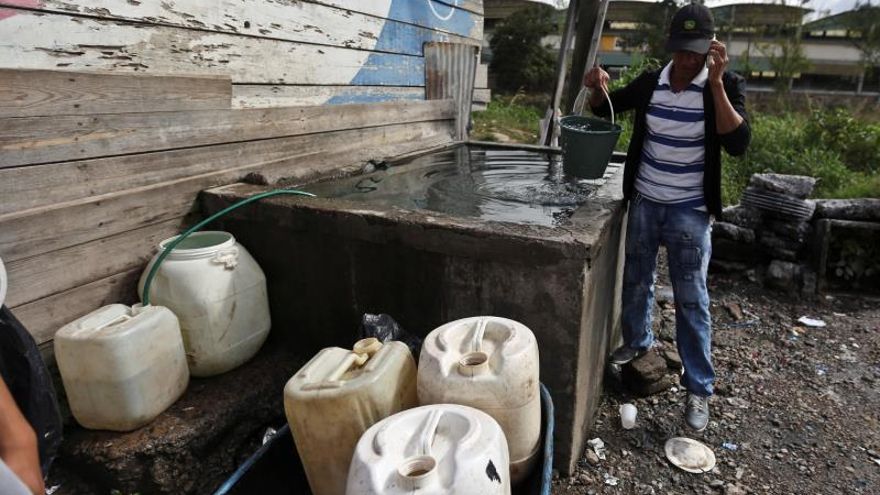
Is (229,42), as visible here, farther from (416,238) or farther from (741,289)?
(741,289)

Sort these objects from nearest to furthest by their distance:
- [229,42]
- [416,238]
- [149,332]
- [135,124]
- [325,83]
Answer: [149,332]
[416,238]
[135,124]
[229,42]
[325,83]

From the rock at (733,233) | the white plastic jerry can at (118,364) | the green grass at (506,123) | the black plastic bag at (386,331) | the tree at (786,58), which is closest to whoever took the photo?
the white plastic jerry can at (118,364)

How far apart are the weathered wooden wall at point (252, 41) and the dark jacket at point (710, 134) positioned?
245cm

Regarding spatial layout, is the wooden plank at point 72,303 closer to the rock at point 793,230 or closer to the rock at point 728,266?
the rock at point 728,266

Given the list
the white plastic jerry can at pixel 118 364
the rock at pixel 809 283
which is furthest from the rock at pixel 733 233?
the white plastic jerry can at pixel 118 364

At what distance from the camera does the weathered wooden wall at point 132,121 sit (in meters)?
2.38

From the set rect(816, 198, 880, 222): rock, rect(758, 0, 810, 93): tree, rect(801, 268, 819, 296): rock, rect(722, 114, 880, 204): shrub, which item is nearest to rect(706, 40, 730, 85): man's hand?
rect(801, 268, 819, 296): rock

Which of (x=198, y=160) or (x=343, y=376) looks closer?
(x=343, y=376)

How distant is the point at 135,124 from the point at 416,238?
167 centimetres

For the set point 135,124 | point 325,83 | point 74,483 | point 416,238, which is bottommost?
point 74,483

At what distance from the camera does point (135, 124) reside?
2826 mm

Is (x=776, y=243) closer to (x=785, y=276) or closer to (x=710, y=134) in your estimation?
(x=785, y=276)

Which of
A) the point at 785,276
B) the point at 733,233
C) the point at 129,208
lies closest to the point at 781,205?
the point at 733,233

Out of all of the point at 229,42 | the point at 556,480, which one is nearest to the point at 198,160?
the point at 229,42
